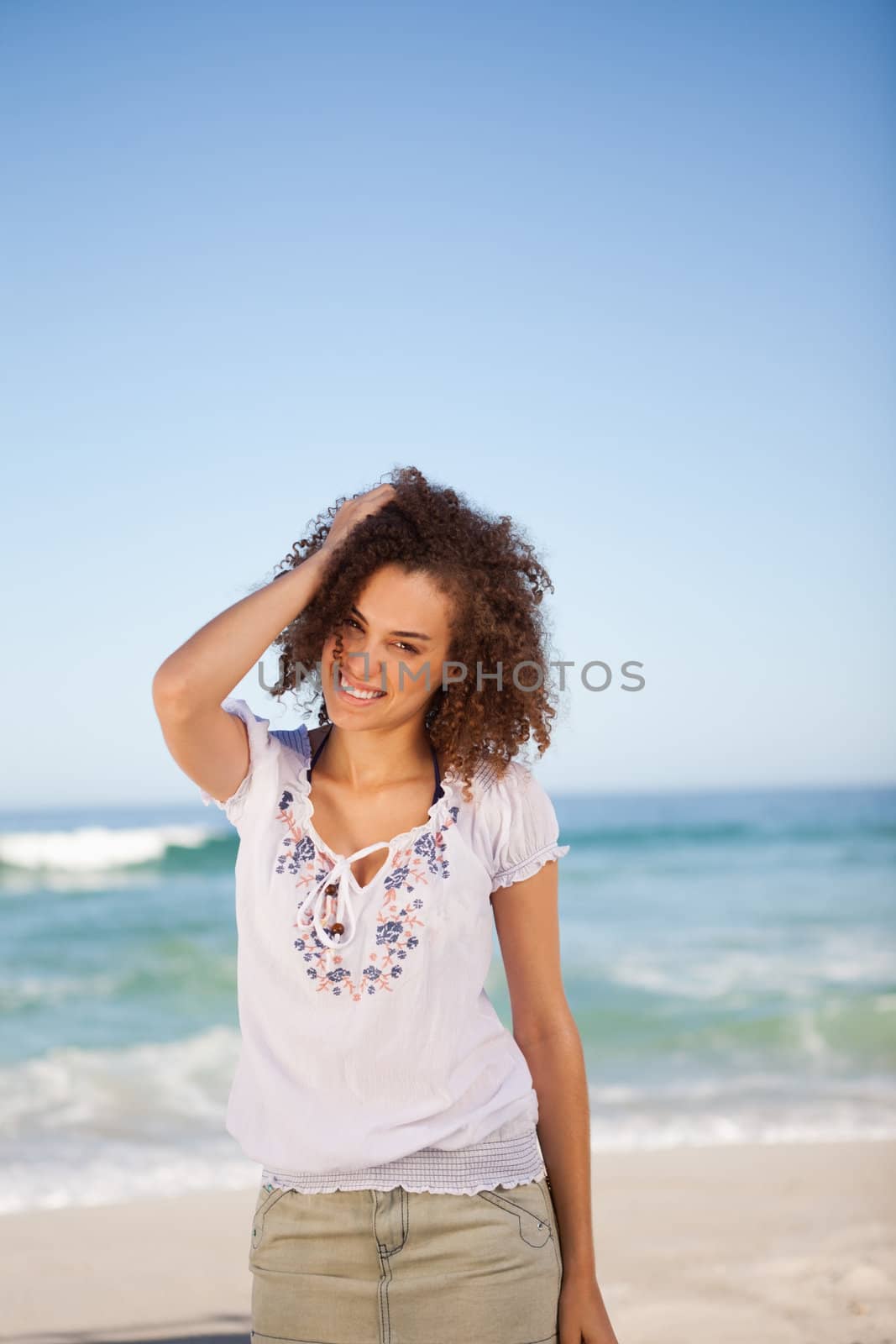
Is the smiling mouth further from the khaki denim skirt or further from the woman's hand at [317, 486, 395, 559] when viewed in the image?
the khaki denim skirt

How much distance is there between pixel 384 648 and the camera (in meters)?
2.06

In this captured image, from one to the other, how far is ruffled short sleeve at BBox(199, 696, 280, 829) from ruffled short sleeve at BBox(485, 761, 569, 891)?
0.37 metres

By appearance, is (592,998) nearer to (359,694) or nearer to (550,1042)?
(550,1042)

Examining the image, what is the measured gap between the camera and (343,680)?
2.06 meters

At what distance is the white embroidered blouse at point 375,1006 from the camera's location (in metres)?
1.87

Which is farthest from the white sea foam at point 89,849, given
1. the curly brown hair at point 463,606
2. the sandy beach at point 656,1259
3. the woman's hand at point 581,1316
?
the woman's hand at point 581,1316

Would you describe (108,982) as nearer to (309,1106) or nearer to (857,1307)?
(857,1307)

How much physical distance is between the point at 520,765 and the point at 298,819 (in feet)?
1.34

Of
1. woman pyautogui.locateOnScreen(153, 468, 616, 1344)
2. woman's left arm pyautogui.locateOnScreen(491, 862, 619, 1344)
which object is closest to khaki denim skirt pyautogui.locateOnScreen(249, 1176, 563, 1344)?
woman pyautogui.locateOnScreen(153, 468, 616, 1344)

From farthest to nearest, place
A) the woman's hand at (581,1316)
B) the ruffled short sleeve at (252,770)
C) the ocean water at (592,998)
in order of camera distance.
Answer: the ocean water at (592,998) < the ruffled short sleeve at (252,770) < the woman's hand at (581,1316)

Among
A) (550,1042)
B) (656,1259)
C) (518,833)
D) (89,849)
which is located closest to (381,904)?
(518,833)

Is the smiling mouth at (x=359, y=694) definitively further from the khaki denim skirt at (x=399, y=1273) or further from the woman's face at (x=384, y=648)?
the khaki denim skirt at (x=399, y=1273)

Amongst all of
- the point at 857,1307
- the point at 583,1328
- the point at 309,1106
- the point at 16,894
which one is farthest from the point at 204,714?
the point at 16,894

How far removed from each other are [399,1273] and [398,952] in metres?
0.47
